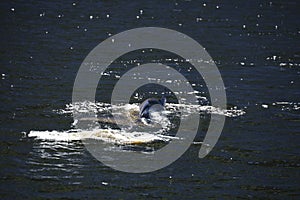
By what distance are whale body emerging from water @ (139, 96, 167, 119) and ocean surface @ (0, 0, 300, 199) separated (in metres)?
0.38

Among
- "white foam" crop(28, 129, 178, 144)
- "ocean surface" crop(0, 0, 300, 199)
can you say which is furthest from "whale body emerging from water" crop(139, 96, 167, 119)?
"white foam" crop(28, 129, 178, 144)

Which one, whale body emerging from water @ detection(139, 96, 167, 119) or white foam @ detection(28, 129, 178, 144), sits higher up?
whale body emerging from water @ detection(139, 96, 167, 119)

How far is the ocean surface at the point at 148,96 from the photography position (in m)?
20.5

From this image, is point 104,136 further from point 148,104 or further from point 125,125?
point 148,104

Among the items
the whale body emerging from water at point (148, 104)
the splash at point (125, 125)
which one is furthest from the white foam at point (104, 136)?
the whale body emerging from water at point (148, 104)

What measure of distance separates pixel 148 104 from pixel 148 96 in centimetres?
210

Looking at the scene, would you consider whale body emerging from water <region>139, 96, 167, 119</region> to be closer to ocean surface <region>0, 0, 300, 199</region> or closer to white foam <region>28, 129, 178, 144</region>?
ocean surface <region>0, 0, 300, 199</region>

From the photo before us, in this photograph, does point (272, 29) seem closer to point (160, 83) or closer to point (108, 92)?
point (160, 83)

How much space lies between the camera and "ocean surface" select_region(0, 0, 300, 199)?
20.5 meters

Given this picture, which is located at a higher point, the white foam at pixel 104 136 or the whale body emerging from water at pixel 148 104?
the whale body emerging from water at pixel 148 104

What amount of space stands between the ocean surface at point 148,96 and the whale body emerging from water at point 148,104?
385mm

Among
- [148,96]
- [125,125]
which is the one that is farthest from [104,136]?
[148,96]

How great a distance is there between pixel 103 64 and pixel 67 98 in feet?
17.1

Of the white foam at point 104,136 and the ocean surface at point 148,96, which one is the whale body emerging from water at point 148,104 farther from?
the white foam at point 104,136
